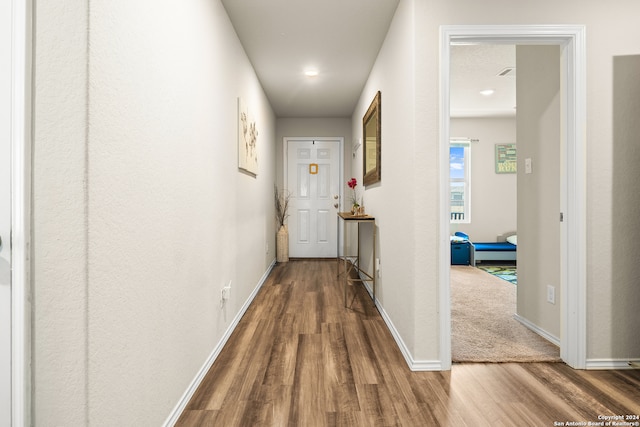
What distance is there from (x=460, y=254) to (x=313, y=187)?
2.62 m

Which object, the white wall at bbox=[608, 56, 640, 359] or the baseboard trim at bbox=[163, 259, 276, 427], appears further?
the white wall at bbox=[608, 56, 640, 359]

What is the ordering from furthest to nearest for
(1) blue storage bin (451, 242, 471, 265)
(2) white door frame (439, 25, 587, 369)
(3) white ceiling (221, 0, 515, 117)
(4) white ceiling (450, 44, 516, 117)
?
(1) blue storage bin (451, 242, 471, 265) < (4) white ceiling (450, 44, 516, 117) < (3) white ceiling (221, 0, 515, 117) < (2) white door frame (439, 25, 587, 369)

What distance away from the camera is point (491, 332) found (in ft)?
8.61

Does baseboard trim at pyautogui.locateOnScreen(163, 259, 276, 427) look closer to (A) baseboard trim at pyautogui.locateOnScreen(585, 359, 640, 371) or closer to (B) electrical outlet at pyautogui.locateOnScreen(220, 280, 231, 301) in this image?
(B) electrical outlet at pyautogui.locateOnScreen(220, 280, 231, 301)

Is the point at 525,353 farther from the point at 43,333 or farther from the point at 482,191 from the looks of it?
the point at 482,191

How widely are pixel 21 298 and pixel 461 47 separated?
3856mm

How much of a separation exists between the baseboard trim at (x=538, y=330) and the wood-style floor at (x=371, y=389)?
360 mm

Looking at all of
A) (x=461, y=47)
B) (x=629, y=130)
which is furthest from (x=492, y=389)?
(x=461, y=47)

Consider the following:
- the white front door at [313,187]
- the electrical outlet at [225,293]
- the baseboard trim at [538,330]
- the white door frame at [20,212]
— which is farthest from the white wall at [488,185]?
the white door frame at [20,212]

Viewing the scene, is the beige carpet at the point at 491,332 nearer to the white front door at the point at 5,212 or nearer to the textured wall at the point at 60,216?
the textured wall at the point at 60,216

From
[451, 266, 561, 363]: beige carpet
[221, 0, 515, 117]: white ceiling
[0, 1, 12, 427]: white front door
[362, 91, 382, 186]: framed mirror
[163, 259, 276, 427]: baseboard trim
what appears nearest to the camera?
[0, 1, 12, 427]: white front door

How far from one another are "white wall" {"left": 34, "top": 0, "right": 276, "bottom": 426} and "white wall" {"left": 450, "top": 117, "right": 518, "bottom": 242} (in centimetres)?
529

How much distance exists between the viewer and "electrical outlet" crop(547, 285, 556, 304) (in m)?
2.43

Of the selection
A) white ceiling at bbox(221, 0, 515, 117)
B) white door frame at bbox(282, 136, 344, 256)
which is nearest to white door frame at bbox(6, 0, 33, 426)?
white ceiling at bbox(221, 0, 515, 117)
